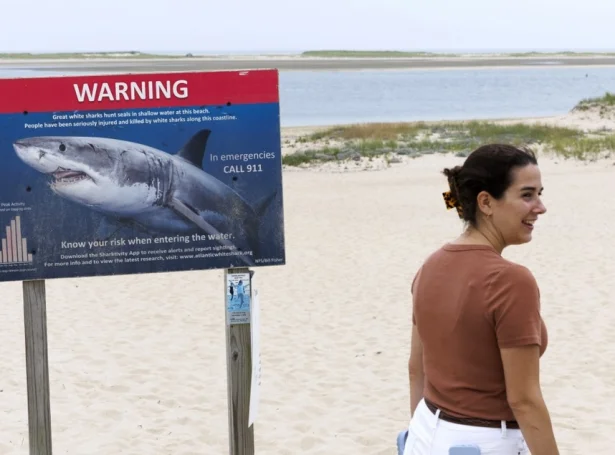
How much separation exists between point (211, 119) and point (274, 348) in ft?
12.2

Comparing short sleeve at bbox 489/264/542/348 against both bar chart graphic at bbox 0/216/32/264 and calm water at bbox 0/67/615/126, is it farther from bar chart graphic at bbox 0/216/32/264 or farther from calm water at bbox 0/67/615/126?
calm water at bbox 0/67/615/126

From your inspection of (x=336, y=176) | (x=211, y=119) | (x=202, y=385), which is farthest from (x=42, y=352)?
(x=336, y=176)

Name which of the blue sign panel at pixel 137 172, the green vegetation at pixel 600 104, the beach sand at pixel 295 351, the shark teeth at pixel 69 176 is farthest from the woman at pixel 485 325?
the green vegetation at pixel 600 104

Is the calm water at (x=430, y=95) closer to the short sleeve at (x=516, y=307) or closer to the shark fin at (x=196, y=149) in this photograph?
the shark fin at (x=196, y=149)

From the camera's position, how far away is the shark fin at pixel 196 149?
4.20 metres

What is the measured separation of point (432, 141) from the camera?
91.6 ft

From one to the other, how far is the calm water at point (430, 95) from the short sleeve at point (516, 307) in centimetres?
3867

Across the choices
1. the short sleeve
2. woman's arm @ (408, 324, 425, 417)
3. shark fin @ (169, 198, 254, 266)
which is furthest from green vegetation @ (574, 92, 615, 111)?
the short sleeve

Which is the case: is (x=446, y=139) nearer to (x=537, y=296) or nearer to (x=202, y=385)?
(x=202, y=385)

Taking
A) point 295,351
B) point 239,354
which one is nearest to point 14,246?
point 239,354

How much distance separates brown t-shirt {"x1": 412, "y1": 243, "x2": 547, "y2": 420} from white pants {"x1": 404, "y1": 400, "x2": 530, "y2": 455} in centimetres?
4

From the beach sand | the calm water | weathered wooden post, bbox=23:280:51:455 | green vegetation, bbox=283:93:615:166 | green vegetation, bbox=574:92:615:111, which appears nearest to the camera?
weathered wooden post, bbox=23:280:51:455

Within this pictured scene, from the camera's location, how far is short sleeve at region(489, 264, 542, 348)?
97.3 inches

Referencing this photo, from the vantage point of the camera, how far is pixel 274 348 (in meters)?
7.63
